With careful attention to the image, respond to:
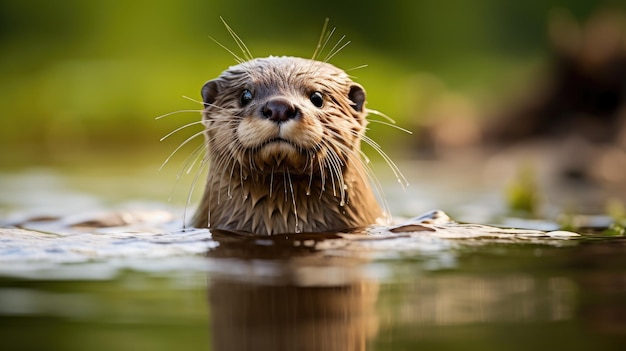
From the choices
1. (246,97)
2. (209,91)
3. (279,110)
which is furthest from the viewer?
(209,91)

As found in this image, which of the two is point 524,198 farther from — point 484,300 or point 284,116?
point 484,300

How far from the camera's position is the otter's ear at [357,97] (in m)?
4.90

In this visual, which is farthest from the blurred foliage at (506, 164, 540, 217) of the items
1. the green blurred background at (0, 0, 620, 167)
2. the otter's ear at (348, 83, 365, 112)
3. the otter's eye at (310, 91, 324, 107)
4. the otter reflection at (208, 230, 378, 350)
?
the green blurred background at (0, 0, 620, 167)

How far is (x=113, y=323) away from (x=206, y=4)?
51.3 feet

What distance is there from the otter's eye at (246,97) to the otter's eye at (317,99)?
0.89ft

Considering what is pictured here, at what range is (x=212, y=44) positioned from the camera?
1881 cm

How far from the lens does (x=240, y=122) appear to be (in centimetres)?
437

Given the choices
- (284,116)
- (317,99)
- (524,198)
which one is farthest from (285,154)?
(524,198)

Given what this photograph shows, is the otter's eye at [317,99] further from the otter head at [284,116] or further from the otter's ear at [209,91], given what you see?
the otter's ear at [209,91]

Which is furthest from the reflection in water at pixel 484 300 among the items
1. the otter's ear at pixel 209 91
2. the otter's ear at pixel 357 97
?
the otter's ear at pixel 209 91

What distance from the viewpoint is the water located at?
252 centimetres

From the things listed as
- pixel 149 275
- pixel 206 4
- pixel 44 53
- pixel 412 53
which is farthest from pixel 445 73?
pixel 149 275

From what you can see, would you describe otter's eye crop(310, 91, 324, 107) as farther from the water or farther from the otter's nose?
the water

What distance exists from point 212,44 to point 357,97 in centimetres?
1418
